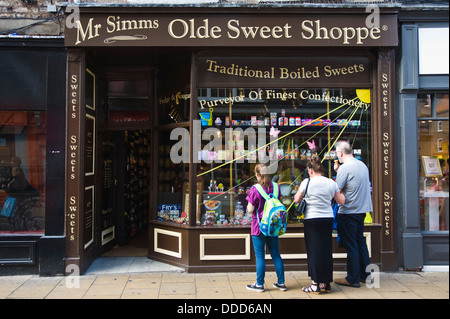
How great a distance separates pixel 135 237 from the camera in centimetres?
838

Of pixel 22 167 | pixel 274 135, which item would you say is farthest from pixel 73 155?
pixel 274 135

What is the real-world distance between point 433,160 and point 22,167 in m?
7.02

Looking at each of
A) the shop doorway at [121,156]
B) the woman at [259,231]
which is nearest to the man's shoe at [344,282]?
the woman at [259,231]

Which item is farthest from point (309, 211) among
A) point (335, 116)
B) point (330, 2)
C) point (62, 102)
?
point (62, 102)

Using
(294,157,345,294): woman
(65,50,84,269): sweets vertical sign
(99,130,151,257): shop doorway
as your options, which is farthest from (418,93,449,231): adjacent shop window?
→ (65,50,84,269): sweets vertical sign

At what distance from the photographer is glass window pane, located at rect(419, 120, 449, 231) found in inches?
255

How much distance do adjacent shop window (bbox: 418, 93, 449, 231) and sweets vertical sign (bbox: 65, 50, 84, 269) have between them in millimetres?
5627

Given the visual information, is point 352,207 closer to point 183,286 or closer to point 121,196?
point 183,286

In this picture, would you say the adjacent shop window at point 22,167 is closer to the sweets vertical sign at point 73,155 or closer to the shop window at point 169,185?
the sweets vertical sign at point 73,155

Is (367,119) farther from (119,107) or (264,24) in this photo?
(119,107)

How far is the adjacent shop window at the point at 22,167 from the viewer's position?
6211mm

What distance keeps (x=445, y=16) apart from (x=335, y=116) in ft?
7.81

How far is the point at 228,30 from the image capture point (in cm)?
601

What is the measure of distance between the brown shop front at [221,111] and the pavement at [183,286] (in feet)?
0.93
